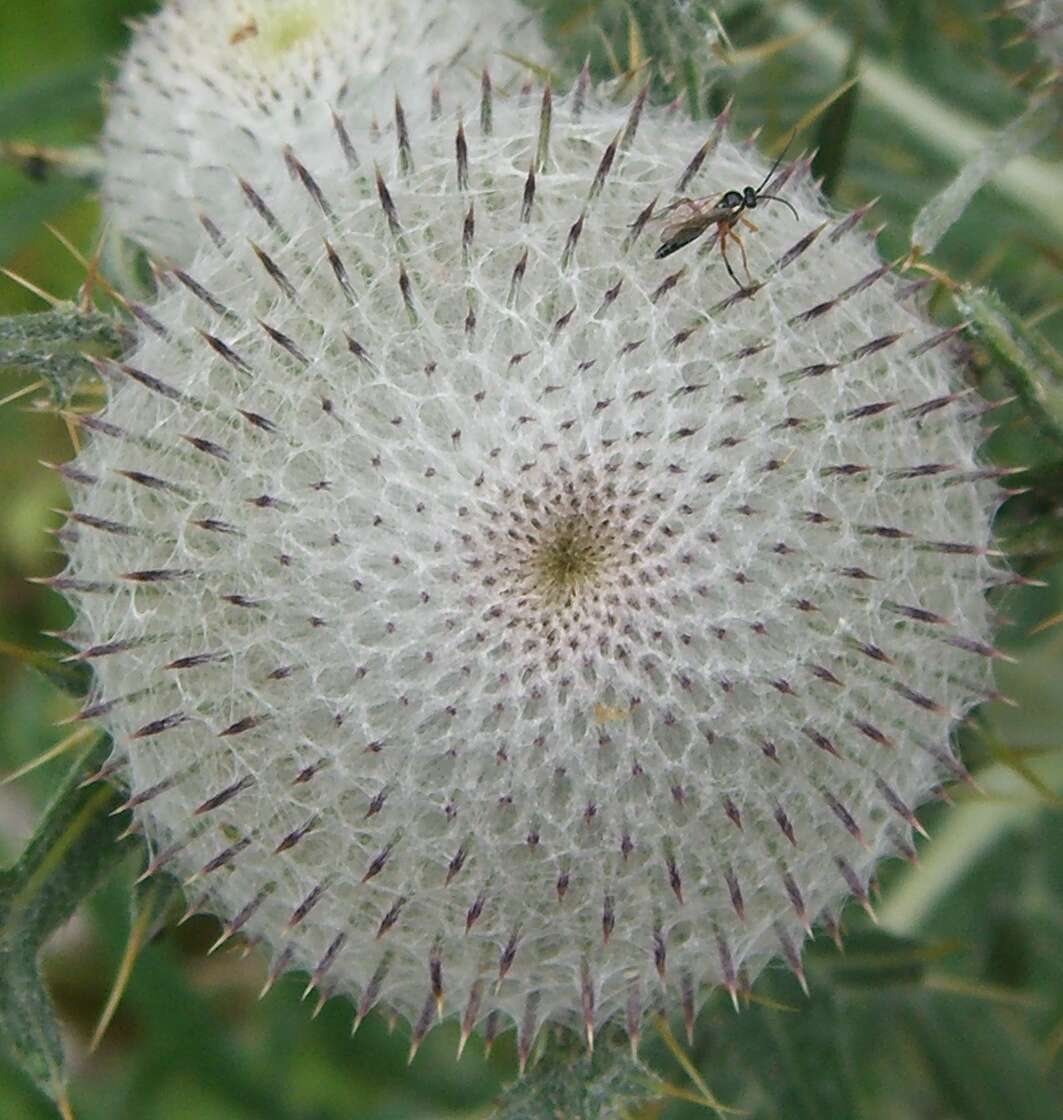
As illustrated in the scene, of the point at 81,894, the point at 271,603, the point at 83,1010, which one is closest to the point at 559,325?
the point at 271,603

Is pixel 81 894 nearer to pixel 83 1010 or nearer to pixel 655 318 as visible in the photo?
pixel 655 318

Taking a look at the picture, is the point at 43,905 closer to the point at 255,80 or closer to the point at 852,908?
the point at 255,80

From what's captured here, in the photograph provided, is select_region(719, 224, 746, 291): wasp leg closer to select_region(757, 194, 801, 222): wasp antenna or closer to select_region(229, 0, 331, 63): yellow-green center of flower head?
select_region(757, 194, 801, 222): wasp antenna

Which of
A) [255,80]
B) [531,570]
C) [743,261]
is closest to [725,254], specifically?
[743,261]

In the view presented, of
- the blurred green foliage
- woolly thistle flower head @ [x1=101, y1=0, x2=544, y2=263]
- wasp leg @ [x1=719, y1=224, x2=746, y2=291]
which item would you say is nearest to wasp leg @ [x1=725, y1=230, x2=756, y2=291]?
wasp leg @ [x1=719, y1=224, x2=746, y2=291]

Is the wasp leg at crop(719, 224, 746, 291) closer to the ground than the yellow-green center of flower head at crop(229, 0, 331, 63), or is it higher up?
higher up

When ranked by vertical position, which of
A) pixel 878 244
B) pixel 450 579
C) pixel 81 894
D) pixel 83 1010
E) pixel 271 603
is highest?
pixel 878 244
